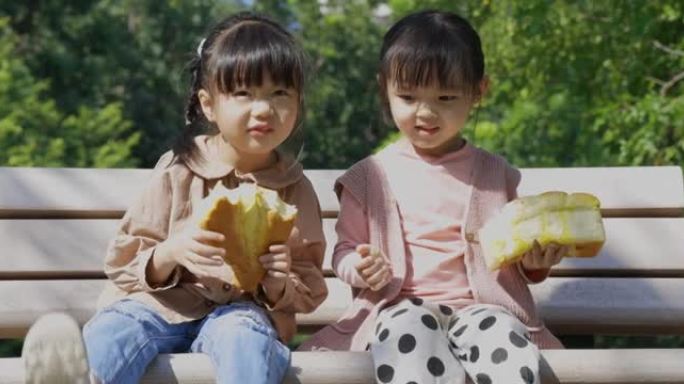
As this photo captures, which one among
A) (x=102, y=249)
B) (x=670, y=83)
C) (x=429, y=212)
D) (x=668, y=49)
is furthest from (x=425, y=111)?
(x=670, y=83)

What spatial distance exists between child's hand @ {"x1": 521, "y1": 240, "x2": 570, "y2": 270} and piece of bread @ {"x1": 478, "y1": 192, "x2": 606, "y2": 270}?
0.02 m

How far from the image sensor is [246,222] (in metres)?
3.12

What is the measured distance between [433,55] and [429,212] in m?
0.37

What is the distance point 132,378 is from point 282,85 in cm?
76

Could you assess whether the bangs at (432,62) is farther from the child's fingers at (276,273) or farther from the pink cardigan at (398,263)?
the child's fingers at (276,273)

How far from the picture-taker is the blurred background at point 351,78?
650cm

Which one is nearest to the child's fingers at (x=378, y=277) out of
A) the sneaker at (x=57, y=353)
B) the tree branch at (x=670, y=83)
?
the sneaker at (x=57, y=353)

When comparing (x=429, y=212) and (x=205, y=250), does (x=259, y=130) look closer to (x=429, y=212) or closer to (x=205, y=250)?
(x=205, y=250)

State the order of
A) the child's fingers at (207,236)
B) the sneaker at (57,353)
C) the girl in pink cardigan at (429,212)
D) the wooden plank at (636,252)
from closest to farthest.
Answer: the sneaker at (57,353) < the child's fingers at (207,236) < the girl in pink cardigan at (429,212) < the wooden plank at (636,252)

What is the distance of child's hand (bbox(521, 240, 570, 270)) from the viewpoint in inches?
132

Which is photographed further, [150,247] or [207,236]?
[150,247]

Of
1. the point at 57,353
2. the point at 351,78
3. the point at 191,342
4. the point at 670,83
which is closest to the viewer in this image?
the point at 57,353

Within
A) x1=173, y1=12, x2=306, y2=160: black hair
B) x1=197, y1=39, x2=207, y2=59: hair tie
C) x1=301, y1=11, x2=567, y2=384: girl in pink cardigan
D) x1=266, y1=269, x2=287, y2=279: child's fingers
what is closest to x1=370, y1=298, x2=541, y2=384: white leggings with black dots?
x1=301, y1=11, x2=567, y2=384: girl in pink cardigan

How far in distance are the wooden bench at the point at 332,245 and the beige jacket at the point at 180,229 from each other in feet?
1.75
